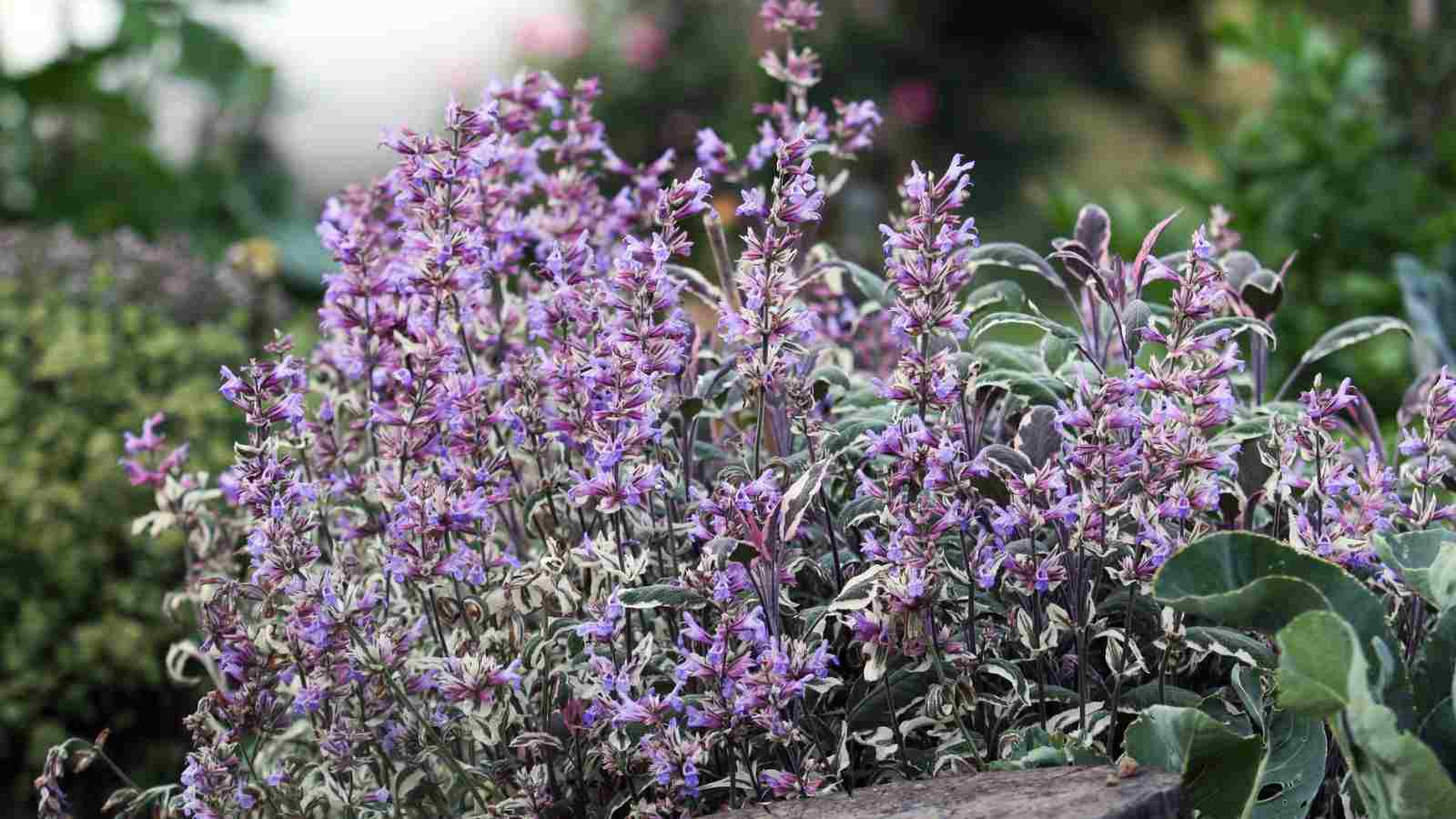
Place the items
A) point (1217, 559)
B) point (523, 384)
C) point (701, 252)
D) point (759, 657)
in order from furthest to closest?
point (701, 252)
point (523, 384)
point (759, 657)
point (1217, 559)

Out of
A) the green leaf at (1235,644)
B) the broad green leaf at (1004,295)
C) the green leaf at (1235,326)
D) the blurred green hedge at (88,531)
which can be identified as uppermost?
the blurred green hedge at (88,531)

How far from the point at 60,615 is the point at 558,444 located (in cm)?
256

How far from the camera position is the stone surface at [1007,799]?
1252 mm

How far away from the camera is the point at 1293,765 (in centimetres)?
146

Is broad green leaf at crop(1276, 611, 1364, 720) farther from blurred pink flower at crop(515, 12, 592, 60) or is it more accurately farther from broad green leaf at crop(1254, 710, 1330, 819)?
blurred pink flower at crop(515, 12, 592, 60)

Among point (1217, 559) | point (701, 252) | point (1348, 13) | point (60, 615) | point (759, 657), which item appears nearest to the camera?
point (1217, 559)

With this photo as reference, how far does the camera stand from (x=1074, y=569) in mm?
1470

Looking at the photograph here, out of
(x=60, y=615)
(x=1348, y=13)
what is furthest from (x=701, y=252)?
(x=60, y=615)

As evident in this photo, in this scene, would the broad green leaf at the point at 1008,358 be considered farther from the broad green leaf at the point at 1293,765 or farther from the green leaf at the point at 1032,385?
the broad green leaf at the point at 1293,765

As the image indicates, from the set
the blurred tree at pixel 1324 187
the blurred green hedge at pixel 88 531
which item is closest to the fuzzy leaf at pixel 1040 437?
the blurred green hedge at pixel 88 531

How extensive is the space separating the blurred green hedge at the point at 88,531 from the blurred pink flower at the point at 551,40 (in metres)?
6.70

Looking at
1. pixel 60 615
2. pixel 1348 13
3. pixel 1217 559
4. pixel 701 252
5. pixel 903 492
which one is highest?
pixel 701 252

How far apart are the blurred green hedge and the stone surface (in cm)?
252

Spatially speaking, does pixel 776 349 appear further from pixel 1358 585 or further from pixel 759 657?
pixel 1358 585
